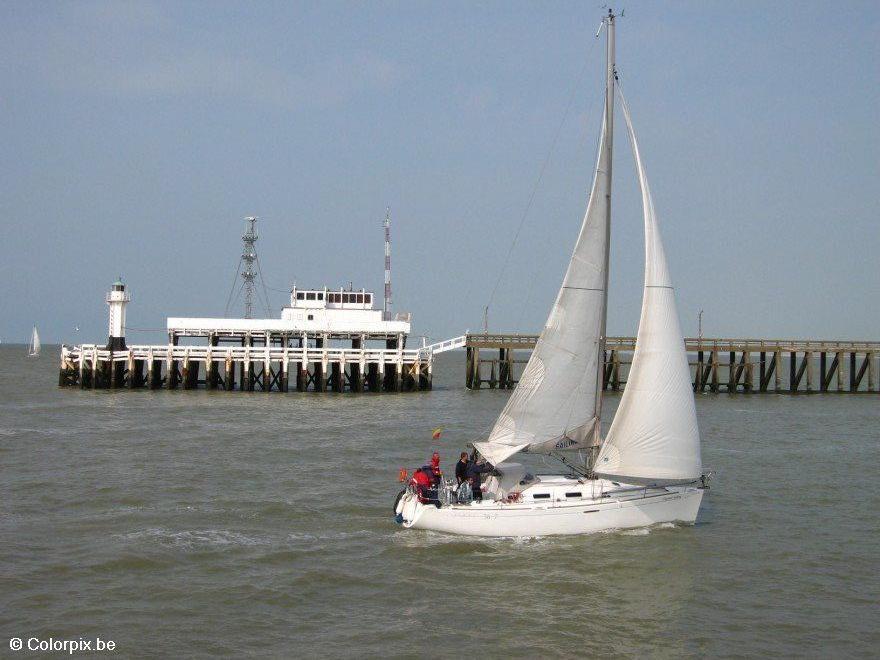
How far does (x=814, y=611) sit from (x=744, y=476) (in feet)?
37.1

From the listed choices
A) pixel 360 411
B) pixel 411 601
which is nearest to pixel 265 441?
pixel 360 411

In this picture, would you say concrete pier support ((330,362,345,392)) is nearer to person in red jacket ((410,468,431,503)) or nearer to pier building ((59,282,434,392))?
pier building ((59,282,434,392))

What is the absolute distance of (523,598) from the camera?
47.9 ft

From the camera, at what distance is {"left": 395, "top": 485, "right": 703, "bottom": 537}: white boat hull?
1723 cm

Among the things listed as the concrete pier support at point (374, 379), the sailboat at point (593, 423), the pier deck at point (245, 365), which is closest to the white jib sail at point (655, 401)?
the sailboat at point (593, 423)

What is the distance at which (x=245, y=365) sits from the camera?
159 feet

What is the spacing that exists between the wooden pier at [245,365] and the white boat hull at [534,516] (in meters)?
30.3

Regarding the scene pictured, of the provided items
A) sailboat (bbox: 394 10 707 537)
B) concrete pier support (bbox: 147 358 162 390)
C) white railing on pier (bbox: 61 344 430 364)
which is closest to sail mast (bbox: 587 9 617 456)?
sailboat (bbox: 394 10 707 537)

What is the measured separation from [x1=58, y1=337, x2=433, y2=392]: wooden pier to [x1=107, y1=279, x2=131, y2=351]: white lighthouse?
2.48 feet

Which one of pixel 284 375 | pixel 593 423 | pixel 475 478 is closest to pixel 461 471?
pixel 475 478

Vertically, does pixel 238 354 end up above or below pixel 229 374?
above

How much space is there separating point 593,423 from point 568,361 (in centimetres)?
138

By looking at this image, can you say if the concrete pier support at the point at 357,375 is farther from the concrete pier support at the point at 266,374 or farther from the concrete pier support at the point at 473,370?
the concrete pier support at the point at 473,370

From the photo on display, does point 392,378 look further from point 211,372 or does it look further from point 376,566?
point 376,566
